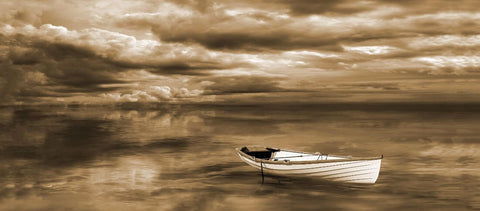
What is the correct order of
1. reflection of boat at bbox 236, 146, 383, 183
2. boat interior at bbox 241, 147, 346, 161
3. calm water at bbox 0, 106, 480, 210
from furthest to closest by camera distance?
boat interior at bbox 241, 147, 346, 161 < reflection of boat at bbox 236, 146, 383, 183 < calm water at bbox 0, 106, 480, 210

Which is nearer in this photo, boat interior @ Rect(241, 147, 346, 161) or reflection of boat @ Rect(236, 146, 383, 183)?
reflection of boat @ Rect(236, 146, 383, 183)

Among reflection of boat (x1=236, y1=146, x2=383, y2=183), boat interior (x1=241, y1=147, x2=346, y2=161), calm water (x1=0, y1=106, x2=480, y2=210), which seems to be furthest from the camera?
boat interior (x1=241, y1=147, x2=346, y2=161)

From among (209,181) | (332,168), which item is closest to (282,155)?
(209,181)

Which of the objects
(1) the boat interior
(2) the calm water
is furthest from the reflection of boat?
(1) the boat interior


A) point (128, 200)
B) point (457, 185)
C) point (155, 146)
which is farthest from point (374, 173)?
point (155, 146)

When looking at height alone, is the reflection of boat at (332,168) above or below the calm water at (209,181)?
above

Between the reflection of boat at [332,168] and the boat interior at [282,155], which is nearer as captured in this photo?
the reflection of boat at [332,168]

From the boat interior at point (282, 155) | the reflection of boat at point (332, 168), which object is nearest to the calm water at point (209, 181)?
the reflection of boat at point (332, 168)

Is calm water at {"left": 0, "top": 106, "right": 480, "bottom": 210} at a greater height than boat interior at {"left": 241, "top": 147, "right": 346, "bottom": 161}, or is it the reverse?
boat interior at {"left": 241, "top": 147, "right": 346, "bottom": 161}

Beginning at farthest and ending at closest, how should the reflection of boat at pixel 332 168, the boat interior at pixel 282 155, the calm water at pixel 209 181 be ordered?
1. the boat interior at pixel 282 155
2. the reflection of boat at pixel 332 168
3. the calm water at pixel 209 181

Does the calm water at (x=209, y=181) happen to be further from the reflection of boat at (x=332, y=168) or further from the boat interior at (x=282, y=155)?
the boat interior at (x=282, y=155)

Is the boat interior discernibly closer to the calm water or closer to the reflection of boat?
the reflection of boat

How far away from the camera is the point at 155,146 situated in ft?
155

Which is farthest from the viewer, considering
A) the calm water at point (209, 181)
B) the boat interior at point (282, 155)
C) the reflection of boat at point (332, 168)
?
the boat interior at point (282, 155)
